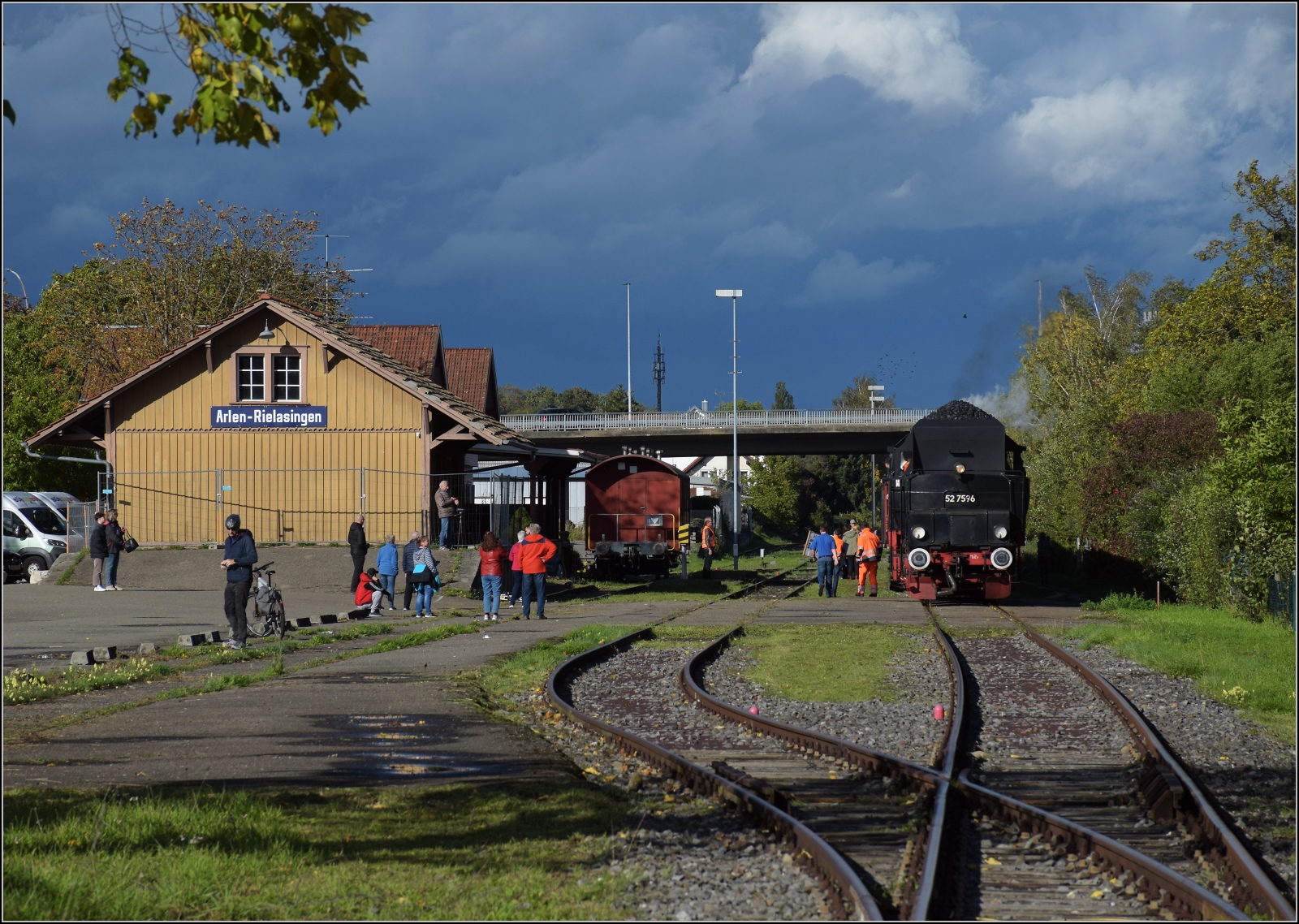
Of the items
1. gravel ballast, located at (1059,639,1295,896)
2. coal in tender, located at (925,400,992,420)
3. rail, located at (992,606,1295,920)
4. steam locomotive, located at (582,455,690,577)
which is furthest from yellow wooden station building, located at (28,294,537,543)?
rail, located at (992,606,1295,920)

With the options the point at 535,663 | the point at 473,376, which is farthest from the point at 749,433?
the point at 535,663

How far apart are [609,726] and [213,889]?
15.8 ft

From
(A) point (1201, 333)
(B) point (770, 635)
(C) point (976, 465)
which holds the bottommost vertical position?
(B) point (770, 635)

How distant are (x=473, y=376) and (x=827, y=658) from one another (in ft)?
129

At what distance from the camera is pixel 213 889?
19.0ft

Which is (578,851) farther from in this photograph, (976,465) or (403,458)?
(403,458)

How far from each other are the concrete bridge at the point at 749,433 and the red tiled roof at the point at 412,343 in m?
20.6

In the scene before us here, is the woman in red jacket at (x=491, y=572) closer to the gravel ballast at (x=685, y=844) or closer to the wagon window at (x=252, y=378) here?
the gravel ballast at (x=685, y=844)

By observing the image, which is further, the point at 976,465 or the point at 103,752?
the point at 976,465

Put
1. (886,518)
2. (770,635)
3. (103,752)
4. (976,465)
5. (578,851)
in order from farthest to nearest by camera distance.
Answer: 1. (886,518)
2. (976,465)
3. (770,635)
4. (103,752)
5. (578,851)

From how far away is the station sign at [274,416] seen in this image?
3178 cm

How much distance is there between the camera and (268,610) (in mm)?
17875

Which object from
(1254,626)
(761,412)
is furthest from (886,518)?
(761,412)

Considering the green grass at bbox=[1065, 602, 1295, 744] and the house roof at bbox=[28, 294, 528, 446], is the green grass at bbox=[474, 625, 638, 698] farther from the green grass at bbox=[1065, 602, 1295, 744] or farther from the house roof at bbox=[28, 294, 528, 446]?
the house roof at bbox=[28, 294, 528, 446]
